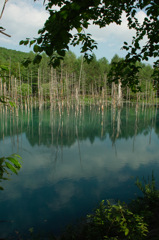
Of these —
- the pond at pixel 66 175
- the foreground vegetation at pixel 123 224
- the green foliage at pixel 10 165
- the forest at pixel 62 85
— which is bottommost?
the pond at pixel 66 175

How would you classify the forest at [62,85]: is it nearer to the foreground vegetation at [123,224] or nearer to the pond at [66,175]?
the foreground vegetation at [123,224]

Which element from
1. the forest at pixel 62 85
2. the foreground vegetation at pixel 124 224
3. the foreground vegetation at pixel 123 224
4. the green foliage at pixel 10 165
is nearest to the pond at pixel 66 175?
the foreground vegetation at pixel 123 224

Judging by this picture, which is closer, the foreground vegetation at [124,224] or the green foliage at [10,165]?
→ the green foliage at [10,165]

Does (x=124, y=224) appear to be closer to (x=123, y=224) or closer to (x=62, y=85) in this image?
(x=123, y=224)

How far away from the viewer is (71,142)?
17672 millimetres

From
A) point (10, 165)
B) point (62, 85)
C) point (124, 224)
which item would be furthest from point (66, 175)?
point (62, 85)

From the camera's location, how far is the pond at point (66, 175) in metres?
6.70

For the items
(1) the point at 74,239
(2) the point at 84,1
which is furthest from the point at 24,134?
(2) the point at 84,1

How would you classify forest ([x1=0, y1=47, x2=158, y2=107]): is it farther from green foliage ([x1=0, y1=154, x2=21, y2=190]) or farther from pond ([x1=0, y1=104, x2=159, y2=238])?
pond ([x1=0, y1=104, x2=159, y2=238])

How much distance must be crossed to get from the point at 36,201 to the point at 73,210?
1.76 meters

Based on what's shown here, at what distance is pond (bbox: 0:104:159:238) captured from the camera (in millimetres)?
6699

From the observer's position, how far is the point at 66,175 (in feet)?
34.8

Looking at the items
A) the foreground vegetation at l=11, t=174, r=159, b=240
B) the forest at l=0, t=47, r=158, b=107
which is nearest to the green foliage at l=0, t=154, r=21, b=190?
the forest at l=0, t=47, r=158, b=107

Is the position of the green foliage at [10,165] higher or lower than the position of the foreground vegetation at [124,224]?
higher
